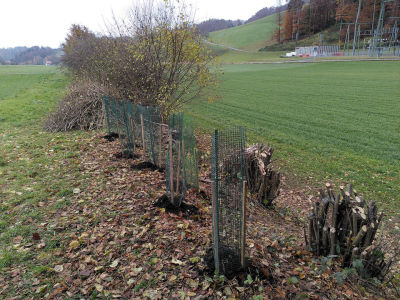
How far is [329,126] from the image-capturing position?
1240cm

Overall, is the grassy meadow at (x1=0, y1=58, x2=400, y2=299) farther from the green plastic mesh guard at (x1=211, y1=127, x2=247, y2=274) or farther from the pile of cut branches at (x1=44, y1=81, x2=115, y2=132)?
the green plastic mesh guard at (x1=211, y1=127, x2=247, y2=274)

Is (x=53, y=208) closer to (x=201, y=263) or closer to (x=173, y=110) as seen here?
(x=201, y=263)

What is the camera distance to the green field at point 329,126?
7.64 m

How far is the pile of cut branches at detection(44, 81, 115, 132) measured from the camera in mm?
10742

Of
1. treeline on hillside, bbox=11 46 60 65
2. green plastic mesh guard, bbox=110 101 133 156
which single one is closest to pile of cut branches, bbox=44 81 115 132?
green plastic mesh guard, bbox=110 101 133 156

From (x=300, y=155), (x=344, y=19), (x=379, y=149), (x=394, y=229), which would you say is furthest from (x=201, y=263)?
(x=344, y=19)

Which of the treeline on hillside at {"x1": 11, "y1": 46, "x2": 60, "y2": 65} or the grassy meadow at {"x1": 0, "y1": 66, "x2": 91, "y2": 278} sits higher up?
the treeline on hillside at {"x1": 11, "y1": 46, "x2": 60, "y2": 65}

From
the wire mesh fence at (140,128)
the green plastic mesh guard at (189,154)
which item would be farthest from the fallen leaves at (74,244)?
the wire mesh fence at (140,128)

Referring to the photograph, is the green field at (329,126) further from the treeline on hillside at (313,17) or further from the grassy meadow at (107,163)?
the treeline on hillside at (313,17)

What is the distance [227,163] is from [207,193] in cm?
230

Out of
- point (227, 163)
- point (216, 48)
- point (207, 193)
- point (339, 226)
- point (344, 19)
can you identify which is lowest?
point (207, 193)

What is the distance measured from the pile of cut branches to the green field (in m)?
5.11

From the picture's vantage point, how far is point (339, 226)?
381 cm

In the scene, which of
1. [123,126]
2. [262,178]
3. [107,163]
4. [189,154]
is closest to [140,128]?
[123,126]
